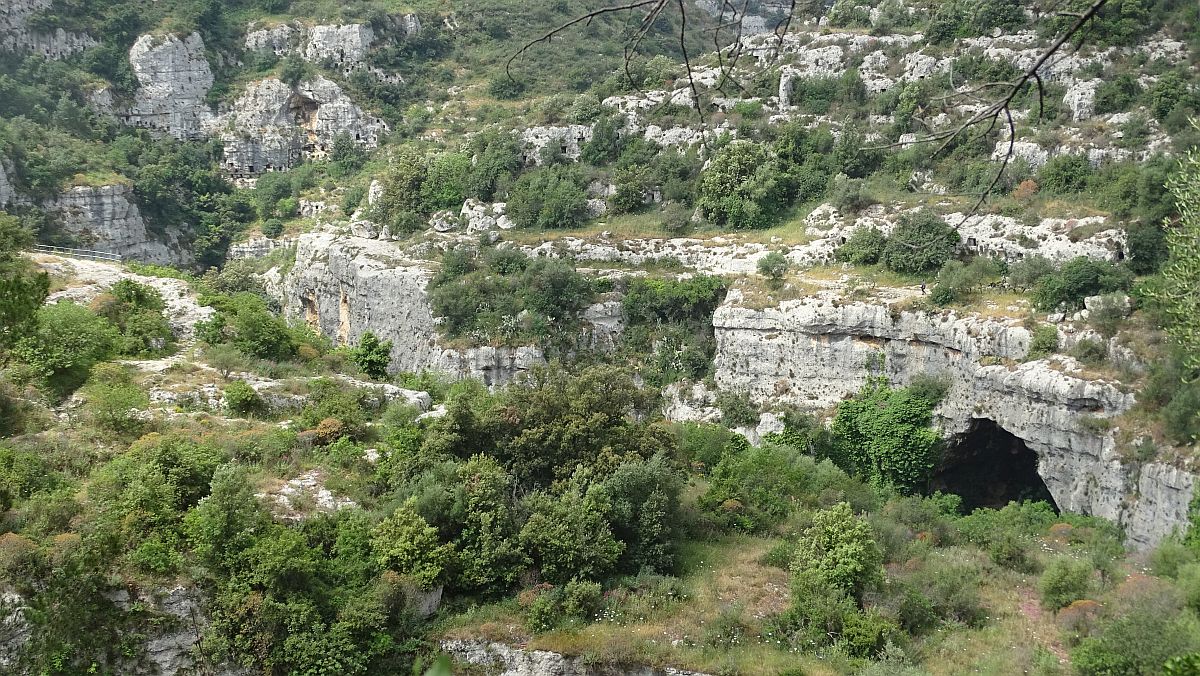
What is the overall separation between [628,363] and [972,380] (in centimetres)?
1073

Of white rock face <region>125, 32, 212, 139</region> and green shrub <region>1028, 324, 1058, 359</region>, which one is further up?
white rock face <region>125, 32, 212, 139</region>

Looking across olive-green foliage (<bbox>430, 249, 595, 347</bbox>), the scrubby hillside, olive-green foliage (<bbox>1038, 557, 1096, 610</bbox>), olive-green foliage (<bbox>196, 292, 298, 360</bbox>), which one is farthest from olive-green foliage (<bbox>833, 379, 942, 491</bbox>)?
olive-green foliage (<bbox>196, 292, 298, 360</bbox>)

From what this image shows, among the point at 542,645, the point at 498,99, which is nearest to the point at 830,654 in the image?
the point at 542,645

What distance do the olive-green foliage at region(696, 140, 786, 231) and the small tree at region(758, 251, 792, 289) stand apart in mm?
3673

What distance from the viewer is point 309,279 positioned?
3544 cm

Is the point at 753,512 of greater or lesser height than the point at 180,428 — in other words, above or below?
below

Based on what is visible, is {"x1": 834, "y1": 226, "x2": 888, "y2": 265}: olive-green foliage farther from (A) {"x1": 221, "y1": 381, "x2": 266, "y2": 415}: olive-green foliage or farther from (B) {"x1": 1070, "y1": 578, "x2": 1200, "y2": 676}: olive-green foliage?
(A) {"x1": 221, "y1": 381, "x2": 266, "y2": 415}: olive-green foliage

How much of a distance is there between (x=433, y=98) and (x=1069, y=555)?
43.2 meters

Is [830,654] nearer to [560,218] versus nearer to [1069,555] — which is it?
[1069,555]

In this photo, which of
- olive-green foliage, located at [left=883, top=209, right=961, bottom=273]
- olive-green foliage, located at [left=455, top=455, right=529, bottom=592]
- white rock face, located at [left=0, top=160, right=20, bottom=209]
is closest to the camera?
olive-green foliage, located at [left=455, top=455, right=529, bottom=592]

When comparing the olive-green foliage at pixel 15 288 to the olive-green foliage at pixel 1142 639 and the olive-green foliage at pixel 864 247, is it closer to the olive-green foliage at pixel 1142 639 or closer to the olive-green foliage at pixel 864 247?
the olive-green foliage at pixel 1142 639

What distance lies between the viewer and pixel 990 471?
24578 mm

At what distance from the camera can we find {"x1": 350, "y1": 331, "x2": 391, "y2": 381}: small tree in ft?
70.1

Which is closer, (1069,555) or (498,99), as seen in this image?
(1069,555)
